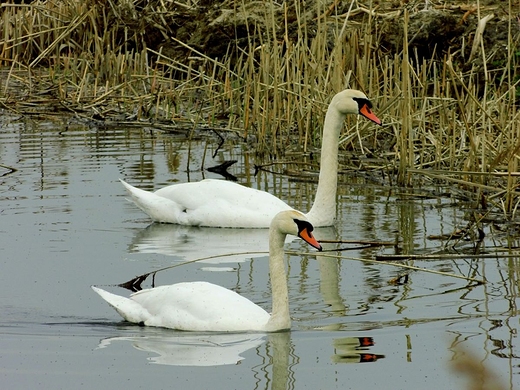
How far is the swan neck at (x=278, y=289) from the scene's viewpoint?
5.57 meters

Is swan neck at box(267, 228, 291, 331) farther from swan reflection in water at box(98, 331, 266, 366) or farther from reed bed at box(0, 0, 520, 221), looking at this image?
reed bed at box(0, 0, 520, 221)

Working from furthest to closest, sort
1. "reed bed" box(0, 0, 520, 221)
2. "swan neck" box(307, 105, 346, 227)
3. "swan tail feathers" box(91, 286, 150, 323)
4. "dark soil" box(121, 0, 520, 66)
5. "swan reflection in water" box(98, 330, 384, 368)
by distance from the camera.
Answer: "dark soil" box(121, 0, 520, 66) → "reed bed" box(0, 0, 520, 221) → "swan neck" box(307, 105, 346, 227) → "swan tail feathers" box(91, 286, 150, 323) → "swan reflection in water" box(98, 330, 384, 368)

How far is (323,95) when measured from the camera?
35.3 ft

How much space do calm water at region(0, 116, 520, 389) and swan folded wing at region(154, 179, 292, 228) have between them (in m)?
0.12

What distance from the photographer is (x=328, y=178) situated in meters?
8.69

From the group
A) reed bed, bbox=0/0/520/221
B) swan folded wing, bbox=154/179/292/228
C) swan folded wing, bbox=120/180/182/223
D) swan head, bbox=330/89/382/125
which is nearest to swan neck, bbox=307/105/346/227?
swan head, bbox=330/89/382/125

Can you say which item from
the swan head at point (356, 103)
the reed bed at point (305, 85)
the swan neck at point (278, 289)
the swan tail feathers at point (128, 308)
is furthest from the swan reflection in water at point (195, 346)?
the swan head at point (356, 103)

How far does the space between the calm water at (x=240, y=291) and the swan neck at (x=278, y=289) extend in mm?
67

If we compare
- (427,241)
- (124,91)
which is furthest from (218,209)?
(124,91)

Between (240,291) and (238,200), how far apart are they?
198cm

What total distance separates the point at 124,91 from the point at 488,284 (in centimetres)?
856

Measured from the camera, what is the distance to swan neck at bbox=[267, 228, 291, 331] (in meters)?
5.57

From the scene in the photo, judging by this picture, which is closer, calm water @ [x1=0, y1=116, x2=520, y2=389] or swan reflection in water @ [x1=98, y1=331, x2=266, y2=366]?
calm water @ [x1=0, y1=116, x2=520, y2=389]

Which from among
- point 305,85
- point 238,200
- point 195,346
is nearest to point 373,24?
point 305,85
